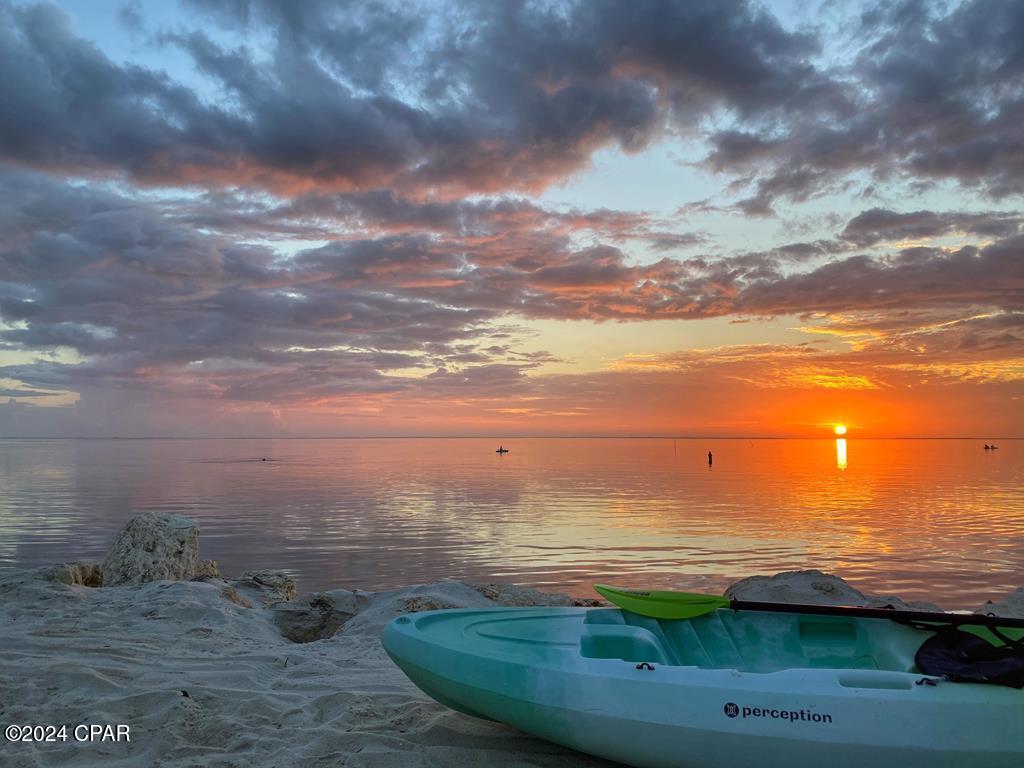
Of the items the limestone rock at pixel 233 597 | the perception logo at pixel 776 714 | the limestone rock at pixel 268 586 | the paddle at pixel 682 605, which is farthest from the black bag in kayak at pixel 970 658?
the limestone rock at pixel 268 586

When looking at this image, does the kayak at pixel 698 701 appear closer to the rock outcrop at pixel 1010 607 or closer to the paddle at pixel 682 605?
the paddle at pixel 682 605

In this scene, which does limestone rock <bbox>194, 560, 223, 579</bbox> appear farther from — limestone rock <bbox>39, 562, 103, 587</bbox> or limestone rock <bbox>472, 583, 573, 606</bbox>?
limestone rock <bbox>472, 583, 573, 606</bbox>

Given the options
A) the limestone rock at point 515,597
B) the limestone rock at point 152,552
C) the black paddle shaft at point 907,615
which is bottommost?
the limestone rock at point 515,597

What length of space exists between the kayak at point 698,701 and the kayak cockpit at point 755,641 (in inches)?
0.8

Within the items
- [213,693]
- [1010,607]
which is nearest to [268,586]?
[213,693]

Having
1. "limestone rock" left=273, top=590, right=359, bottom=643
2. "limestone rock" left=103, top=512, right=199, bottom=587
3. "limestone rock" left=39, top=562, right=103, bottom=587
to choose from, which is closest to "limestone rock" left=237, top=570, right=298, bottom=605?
"limestone rock" left=103, top=512, right=199, bottom=587

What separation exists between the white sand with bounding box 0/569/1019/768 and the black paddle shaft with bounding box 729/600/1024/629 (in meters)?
2.30

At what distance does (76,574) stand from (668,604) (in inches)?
405

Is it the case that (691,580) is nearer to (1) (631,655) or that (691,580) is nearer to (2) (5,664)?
(1) (631,655)

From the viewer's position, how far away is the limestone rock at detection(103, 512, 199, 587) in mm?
12359

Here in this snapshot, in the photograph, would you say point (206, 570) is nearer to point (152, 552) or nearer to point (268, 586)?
point (152, 552)

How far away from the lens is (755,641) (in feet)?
21.1

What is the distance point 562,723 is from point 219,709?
2791 millimetres

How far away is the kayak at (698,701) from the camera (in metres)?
4.30
